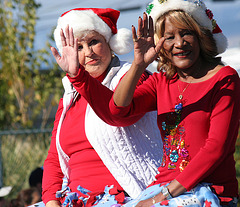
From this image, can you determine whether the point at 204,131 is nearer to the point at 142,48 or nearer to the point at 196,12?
the point at 142,48

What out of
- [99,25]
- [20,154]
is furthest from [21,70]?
[99,25]

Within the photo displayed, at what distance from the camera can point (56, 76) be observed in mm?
8930

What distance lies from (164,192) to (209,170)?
8.9 inches

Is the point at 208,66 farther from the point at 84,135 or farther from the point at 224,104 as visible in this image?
the point at 84,135

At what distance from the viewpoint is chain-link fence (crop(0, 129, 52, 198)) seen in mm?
6129

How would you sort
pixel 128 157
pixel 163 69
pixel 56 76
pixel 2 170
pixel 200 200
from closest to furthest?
pixel 200 200 → pixel 163 69 → pixel 128 157 → pixel 2 170 → pixel 56 76

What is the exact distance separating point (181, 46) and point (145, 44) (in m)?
0.18

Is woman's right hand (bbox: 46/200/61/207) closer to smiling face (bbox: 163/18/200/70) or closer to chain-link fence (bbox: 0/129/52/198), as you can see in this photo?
smiling face (bbox: 163/18/200/70)

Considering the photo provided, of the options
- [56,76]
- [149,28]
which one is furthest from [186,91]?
[56,76]

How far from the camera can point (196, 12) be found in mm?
2092

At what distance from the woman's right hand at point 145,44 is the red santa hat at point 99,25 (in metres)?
0.73

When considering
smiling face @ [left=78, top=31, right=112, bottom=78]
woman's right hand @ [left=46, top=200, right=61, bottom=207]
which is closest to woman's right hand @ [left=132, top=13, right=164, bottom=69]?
smiling face @ [left=78, top=31, right=112, bottom=78]

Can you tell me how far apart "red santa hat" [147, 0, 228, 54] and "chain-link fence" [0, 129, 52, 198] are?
4220 mm

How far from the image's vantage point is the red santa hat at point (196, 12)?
209 centimetres
